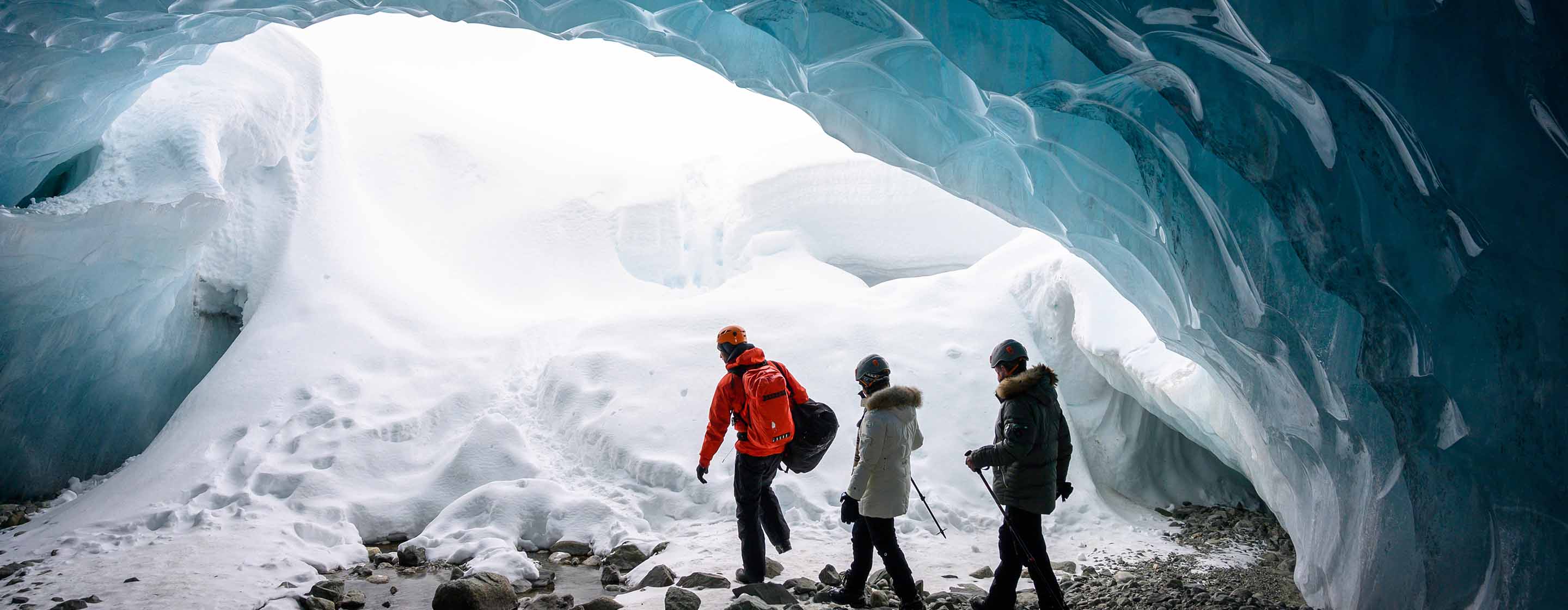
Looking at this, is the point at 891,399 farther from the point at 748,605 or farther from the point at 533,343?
the point at 533,343

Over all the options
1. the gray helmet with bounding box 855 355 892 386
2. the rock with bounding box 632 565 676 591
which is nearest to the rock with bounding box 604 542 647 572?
the rock with bounding box 632 565 676 591

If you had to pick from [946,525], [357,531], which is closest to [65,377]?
[357,531]

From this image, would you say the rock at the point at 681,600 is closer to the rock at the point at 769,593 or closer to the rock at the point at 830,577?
the rock at the point at 769,593

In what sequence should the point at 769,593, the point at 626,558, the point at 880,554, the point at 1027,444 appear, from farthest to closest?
the point at 626,558
the point at 769,593
the point at 880,554
the point at 1027,444

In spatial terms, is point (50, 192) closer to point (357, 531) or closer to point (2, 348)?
point (2, 348)

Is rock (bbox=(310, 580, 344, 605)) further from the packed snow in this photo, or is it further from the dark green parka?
the dark green parka

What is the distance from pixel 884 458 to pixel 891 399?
0.27 m

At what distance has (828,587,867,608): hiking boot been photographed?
4.71m

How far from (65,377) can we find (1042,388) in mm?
7542

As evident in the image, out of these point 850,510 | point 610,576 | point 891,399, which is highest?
point 891,399

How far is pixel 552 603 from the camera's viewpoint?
488 cm

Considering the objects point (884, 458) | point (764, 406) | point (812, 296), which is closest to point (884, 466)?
point (884, 458)

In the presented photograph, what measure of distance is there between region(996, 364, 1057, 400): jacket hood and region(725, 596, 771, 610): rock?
57.0 inches

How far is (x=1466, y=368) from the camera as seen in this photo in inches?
128
